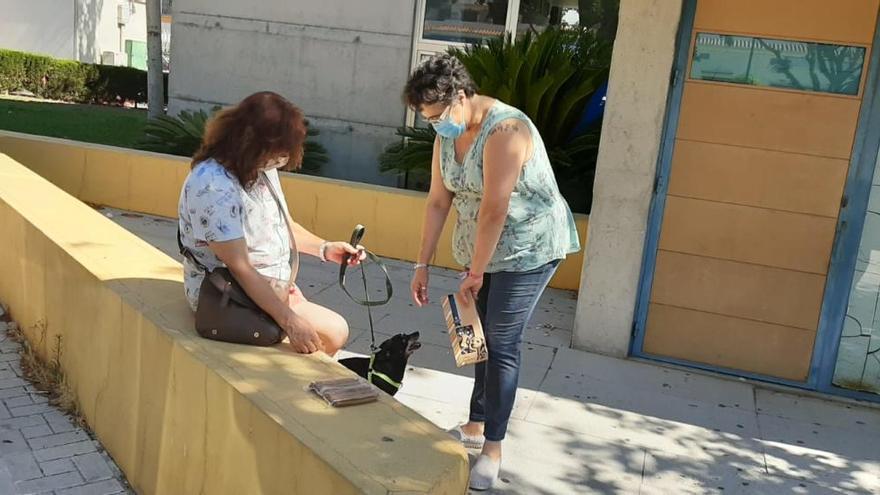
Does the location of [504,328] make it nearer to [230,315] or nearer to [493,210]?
[493,210]

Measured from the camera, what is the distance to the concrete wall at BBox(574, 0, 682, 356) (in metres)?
4.80

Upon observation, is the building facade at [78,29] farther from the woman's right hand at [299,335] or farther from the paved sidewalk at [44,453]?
the woman's right hand at [299,335]

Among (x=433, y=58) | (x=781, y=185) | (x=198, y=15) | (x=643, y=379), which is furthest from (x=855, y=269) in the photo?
(x=198, y=15)

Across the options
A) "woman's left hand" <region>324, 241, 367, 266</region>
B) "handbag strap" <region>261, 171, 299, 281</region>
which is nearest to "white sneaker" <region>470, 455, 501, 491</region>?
"woman's left hand" <region>324, 241, 367, 266</region>

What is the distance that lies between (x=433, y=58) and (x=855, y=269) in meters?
2.99

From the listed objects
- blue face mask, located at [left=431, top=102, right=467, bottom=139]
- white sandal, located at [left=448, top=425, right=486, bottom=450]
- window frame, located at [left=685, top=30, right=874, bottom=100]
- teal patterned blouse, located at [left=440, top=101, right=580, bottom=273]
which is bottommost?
white sandal, located at [left=448, top=425, right=486, bottom=450]

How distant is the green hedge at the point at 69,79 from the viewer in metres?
19.8

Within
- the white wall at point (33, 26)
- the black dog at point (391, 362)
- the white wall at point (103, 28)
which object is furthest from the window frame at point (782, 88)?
the white wall at point (103, 28)

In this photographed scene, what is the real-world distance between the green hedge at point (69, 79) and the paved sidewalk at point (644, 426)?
56.8 ft

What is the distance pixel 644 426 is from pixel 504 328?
4.39 feet

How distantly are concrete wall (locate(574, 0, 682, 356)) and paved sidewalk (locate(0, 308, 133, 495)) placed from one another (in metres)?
2.96

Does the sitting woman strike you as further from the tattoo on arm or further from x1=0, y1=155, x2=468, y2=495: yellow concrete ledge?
the tattoo on arm

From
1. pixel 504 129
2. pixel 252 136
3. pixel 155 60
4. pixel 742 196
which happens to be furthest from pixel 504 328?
pixel 155 60

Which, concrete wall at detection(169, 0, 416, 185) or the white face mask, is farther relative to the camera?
concrete wall at detection(169, 0, 416, 185)
